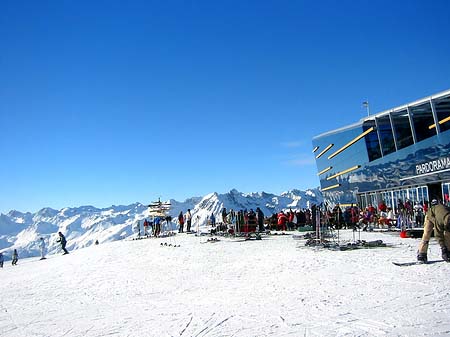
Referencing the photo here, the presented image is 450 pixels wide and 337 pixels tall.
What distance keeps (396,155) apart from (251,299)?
27.4 meters

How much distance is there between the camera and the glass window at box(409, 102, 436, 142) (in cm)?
2960

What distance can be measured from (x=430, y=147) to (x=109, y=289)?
78.9 feet

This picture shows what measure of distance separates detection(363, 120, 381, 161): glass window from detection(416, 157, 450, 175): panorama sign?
812cm

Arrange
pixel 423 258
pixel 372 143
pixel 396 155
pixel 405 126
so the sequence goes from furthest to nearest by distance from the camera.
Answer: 1. pixel 372 143
2. pixel 405 126
3. pixel 396 155
4. pixel 423 258

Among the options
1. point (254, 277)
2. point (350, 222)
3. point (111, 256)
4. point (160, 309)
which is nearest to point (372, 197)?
point (350, 222)

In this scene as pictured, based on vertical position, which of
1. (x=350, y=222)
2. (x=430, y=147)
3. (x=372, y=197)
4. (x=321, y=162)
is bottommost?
(x=350, y=222)

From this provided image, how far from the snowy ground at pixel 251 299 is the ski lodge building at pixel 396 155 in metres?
14.8

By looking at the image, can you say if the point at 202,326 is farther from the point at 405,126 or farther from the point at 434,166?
the point at 405,126

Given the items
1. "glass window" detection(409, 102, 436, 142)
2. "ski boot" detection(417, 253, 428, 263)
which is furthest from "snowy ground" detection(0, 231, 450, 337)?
"glass window" detection(409, 102, 436, 142)

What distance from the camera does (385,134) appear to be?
34.9m

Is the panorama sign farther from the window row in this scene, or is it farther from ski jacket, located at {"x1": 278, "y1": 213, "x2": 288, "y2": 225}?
ski jacket, located at {"x1": 278, "y1": 213, "x2": 288, "y2": 225}

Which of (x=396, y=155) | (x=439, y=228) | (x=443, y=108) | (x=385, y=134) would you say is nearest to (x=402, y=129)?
(x=385, y=134)

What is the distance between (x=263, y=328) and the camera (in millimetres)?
5871

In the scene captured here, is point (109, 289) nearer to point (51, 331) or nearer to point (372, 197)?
point (51, 331)
